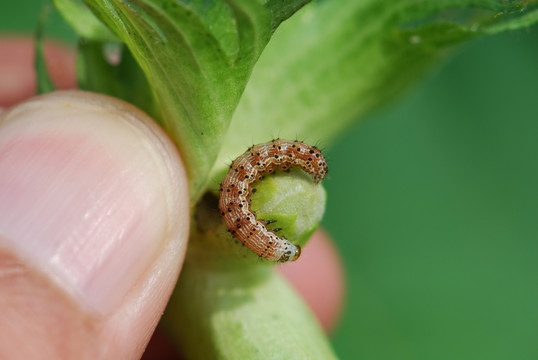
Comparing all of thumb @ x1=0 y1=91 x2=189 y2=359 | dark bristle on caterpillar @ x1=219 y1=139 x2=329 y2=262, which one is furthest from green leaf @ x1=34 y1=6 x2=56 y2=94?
dark bristle on caterpillar @ x1=219 y1=139 x2=329 y2=262

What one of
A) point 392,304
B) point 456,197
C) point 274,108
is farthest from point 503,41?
point 274,108

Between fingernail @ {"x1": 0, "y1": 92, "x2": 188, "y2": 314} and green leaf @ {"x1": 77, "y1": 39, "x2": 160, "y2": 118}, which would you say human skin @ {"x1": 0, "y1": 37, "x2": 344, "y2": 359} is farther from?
green leaf @ {"x1": 77, "y1": 39, "x2": 160, "y2": 118}

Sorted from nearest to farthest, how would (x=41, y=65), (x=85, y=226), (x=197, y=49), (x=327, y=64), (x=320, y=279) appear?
(x=197, y=49) → (x=85, y=226) → (x=41, y=65) → (x=327, y=64) → (x=320, y=279)

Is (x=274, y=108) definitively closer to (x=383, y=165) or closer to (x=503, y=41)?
(x=383, y=165)

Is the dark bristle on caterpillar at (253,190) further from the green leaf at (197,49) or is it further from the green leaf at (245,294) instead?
the green leaf at (197,49)

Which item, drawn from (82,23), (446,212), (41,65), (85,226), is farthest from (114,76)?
(446,212)

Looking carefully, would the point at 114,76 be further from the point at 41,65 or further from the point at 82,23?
the point at 41,65
